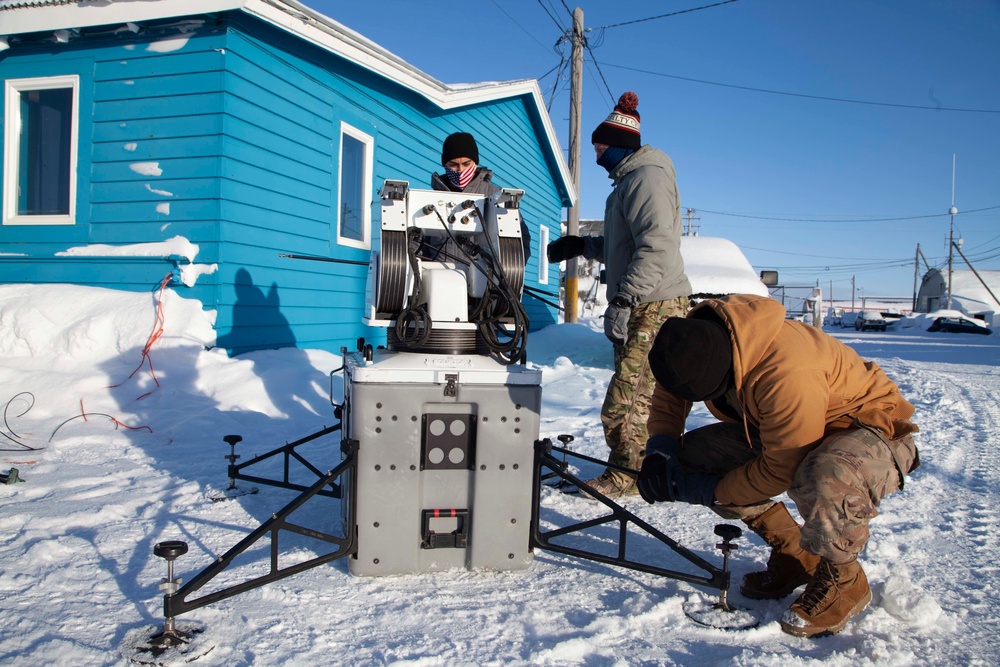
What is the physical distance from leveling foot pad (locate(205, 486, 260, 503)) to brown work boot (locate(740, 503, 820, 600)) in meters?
2.34

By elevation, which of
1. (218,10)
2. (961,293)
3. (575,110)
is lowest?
(218,10)

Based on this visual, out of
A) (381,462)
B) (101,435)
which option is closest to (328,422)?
(101,435)

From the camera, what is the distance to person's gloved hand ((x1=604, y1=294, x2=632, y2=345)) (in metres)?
3.30

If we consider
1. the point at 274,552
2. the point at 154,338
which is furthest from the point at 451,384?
the point at 154,338

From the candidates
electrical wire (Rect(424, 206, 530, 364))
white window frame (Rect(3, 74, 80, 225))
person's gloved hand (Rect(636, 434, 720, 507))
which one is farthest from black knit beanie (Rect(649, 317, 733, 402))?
white window frame (Rect(3, 74, 80, 225))

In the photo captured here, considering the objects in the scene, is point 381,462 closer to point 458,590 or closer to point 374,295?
point 458,590

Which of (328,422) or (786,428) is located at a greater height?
(786,428)

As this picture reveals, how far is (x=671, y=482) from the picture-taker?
232 cm

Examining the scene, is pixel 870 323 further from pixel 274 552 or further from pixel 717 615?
pixel 274 552

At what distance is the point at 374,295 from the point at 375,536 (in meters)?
0.99

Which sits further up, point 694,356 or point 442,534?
point 694,356

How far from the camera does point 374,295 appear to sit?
9.22 ft

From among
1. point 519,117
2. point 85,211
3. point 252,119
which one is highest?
point 519,117

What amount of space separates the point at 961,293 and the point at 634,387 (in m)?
66.4
